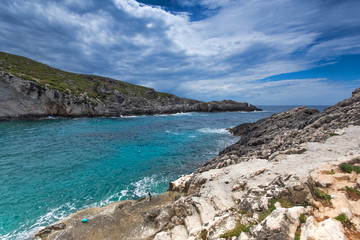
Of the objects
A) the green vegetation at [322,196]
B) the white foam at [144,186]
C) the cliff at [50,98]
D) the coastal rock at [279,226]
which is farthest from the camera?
the cliff at [50,98]

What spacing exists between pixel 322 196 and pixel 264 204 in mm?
2144

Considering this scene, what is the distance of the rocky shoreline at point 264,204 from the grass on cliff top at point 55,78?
7316cm

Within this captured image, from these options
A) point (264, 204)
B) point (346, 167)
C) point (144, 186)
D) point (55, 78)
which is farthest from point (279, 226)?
point (55, 78)

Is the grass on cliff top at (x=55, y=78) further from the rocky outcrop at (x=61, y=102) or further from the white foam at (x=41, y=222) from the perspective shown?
the white foam at (x=41, y=222)

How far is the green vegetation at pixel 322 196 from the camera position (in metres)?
5.65

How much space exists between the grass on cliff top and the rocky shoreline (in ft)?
240

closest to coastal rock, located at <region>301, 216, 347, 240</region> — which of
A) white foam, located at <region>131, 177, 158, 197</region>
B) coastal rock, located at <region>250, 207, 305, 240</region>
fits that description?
coastal rock, located at <region>250, 207, 305, 240</region>

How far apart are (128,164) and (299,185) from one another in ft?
61.9

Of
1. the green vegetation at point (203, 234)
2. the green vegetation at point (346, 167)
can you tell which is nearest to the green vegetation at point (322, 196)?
the green vegetation at point (346, 167)

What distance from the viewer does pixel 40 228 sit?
996 cm

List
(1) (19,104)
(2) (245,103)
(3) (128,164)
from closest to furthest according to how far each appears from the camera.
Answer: (3) (128,164), (1) (19,104), (2) (245,103)

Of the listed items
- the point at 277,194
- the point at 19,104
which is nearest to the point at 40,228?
the point at 277,194

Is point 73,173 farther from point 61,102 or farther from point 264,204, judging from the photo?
point 61,102

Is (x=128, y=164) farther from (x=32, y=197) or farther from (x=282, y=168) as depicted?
(x=282, y=168)
